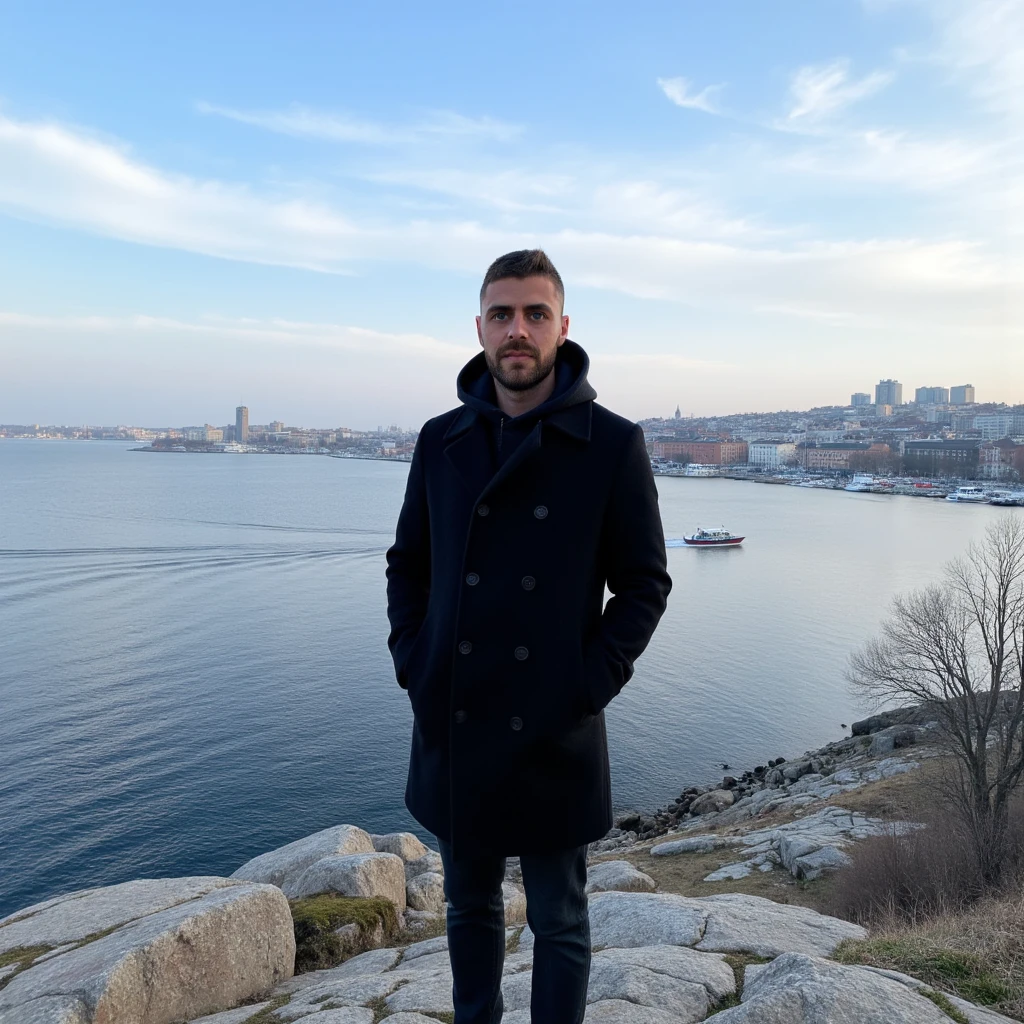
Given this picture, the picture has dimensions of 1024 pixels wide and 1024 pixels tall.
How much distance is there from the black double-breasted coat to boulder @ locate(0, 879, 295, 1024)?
A: 7.48ft

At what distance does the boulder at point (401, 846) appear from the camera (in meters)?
8.00

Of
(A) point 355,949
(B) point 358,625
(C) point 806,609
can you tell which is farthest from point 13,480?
(A) point 355,949

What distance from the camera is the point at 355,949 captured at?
4977mm

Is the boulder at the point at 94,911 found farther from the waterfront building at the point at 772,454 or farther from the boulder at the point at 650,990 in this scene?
the waterfront building at the point at 772,454

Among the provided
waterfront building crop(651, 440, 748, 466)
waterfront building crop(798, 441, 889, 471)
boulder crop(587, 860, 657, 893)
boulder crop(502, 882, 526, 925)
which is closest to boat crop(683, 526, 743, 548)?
boulder crop(587, 860, 657, 893)

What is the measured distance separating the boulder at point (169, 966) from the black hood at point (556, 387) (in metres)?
3.16

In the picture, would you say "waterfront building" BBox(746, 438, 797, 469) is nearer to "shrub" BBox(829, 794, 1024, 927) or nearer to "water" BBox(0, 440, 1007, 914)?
"water" BBox(0, 440, 1007, 914)

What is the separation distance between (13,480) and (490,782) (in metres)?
99.4

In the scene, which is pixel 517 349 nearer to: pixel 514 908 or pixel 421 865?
pixel 514 908

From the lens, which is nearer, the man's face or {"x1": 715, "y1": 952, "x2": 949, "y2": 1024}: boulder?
the man's face

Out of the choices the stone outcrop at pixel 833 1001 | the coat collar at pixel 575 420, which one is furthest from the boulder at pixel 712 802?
the coat collar at pixel 575 420

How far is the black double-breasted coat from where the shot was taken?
7.41 feet

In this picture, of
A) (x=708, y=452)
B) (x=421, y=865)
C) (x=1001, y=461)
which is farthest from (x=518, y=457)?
(x=708, y=452)

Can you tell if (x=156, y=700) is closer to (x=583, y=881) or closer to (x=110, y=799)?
(x=110, y=799)
